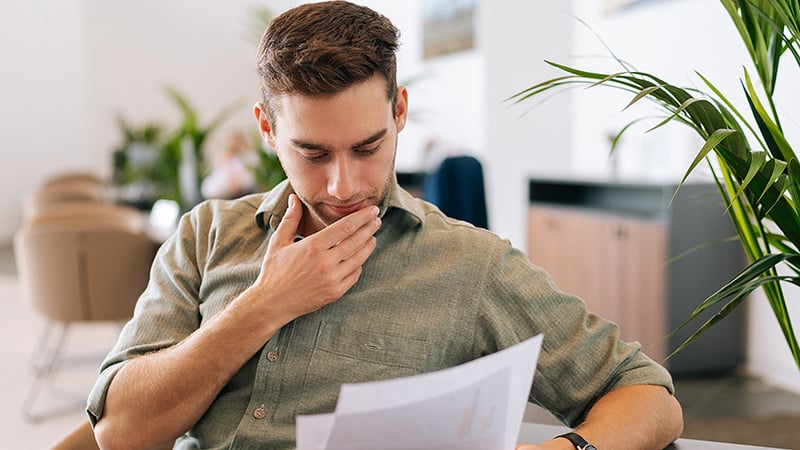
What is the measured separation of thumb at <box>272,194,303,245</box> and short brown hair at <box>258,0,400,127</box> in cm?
15

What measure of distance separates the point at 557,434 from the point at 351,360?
31cm

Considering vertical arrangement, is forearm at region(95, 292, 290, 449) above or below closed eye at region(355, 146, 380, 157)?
below

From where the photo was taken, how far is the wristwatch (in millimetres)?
1067

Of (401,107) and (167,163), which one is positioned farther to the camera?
(167,163)

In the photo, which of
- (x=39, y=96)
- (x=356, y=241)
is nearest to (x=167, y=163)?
(x=356, y=241)

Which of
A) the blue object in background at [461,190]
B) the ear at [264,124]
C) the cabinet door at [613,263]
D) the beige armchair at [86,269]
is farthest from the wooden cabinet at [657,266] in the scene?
the ear at [264,124]

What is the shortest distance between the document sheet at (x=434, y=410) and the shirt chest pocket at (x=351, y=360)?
1.06 feet

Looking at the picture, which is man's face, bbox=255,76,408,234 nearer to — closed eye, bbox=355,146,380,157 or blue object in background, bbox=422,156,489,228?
closed eye, bbox=355,146,380,157

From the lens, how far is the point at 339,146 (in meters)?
1.21

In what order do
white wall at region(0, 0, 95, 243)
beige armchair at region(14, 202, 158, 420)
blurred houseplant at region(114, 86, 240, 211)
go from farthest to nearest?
white wall at region(0, 0, 95, 243) < blurred houseplant at region(114, 86, 240, 211) < beige armchair at region(14, 202, 158, 420)

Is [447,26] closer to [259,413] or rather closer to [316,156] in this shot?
[316,156]

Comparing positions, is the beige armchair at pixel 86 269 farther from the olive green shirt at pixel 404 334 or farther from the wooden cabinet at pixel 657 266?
Answer: the olive green shirt at pixel 404 334

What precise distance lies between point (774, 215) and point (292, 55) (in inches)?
27.3

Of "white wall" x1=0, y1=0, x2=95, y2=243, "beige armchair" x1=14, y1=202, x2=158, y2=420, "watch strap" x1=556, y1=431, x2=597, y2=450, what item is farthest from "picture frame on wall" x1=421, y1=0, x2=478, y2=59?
"watch strap" x1=556, y1=431, x2=597, y2=450
